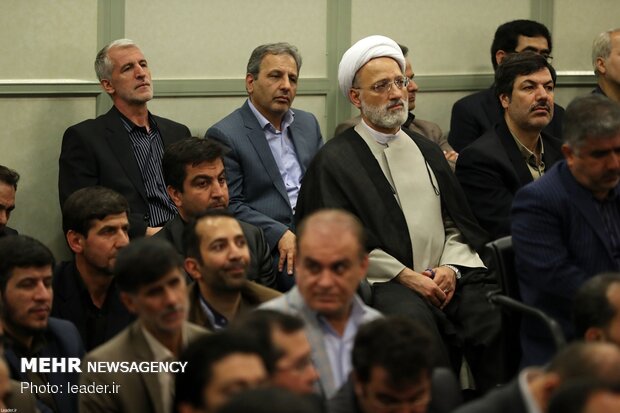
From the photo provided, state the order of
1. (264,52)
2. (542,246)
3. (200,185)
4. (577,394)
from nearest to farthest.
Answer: (577,394)
(542,246)
(200,185)
(264,52)

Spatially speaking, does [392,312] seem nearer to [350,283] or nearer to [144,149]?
[350,283]

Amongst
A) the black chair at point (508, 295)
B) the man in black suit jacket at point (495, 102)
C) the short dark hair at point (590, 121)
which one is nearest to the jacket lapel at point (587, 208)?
the short dark hair at point (590, 121)

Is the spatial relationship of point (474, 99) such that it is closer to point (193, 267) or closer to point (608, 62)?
point (608, 62)

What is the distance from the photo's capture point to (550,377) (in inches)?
103

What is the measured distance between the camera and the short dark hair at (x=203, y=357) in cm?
259

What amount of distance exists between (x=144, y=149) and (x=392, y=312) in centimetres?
143

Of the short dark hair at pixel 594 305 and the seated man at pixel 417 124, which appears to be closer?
the short dark hair at pixel 594 305

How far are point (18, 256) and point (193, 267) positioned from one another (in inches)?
21.9

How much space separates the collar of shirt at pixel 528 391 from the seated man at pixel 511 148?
2.12m

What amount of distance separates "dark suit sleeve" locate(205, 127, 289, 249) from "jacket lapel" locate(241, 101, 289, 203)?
10cm

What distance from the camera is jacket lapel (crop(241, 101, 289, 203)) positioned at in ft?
16.4

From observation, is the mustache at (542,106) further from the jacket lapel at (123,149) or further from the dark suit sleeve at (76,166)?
the dark suit sleeve at (76,166)

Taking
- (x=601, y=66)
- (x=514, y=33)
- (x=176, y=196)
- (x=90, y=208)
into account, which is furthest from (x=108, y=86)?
(x=601, y=66)

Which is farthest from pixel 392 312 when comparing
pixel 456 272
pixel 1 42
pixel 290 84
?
pixel 1 42
